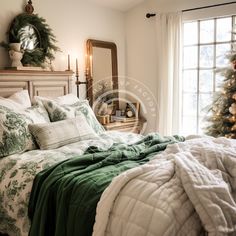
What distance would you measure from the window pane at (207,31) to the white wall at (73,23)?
1180mm

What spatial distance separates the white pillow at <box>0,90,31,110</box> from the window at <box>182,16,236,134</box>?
7.18 ft

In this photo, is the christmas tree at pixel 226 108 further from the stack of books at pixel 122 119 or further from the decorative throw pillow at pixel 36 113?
the decorative throw pillow at pixel 36 113

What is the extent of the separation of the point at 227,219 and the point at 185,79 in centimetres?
304

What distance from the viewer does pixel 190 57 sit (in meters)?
3.99

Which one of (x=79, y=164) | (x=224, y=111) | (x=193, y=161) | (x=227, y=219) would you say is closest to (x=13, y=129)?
(x=79, y=164)

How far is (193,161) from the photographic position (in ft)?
4.85

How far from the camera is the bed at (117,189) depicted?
1.23 m

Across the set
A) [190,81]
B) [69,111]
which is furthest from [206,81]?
[69,111]

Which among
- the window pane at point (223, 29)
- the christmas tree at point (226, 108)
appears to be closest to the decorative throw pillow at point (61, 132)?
the christmas tree at point (226, 108)

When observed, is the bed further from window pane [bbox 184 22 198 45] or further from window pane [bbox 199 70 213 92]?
window pane [bbox 184 22 198 45]

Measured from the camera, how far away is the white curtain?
3.88 metres

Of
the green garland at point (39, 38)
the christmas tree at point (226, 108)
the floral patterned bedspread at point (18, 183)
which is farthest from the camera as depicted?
the christmas tree at point (226, 108)

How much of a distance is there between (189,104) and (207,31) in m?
1.00

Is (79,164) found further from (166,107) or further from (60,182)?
(166,107)
